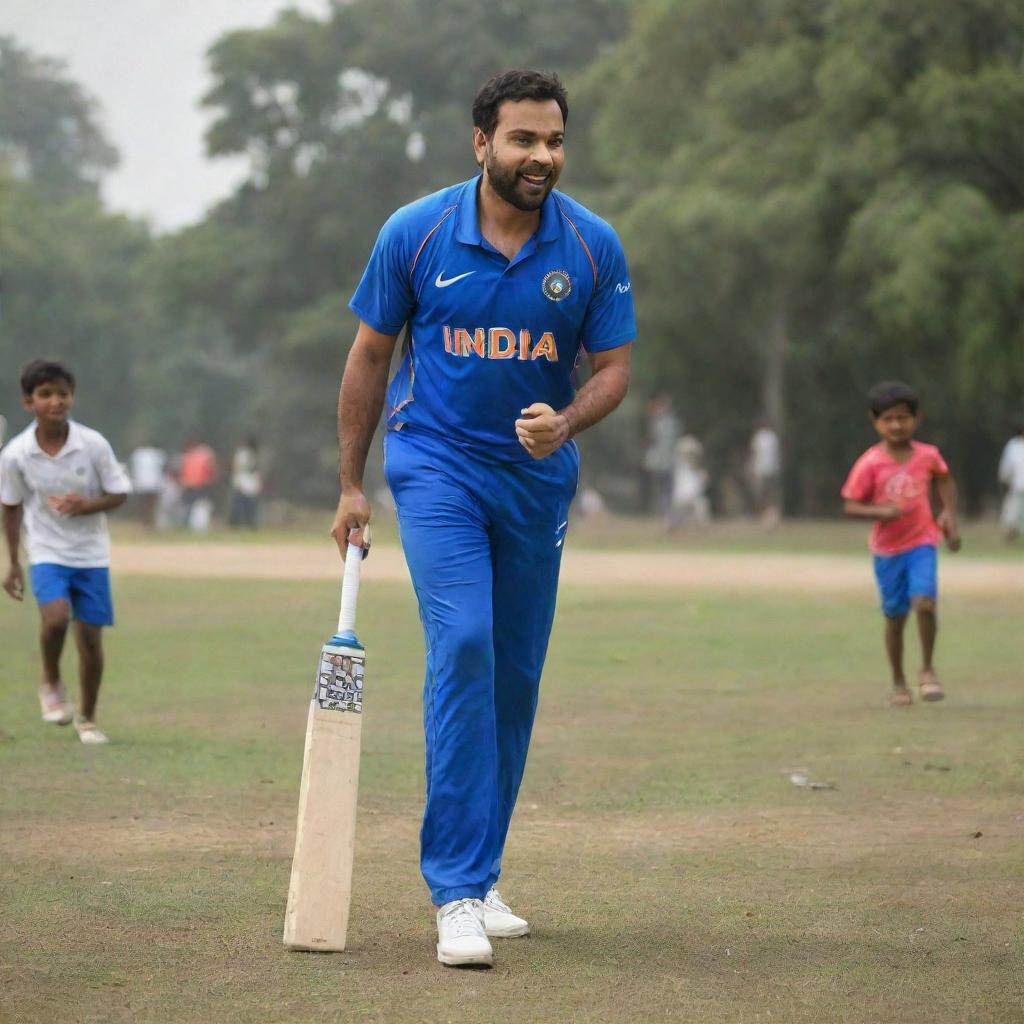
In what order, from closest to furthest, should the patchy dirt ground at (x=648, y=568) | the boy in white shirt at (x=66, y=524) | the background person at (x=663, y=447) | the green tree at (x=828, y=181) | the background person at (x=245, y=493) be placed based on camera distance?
the boy in white shirt at (x=66, y=524)
the patchy dirt ground at (x=648, y=568)
the green tree at (x=828, y=181)
the background person at (x=663, y=447)
the background person at (x=245, y=493)

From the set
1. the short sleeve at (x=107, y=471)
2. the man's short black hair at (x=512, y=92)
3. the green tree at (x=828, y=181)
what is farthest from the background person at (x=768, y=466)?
the man's short black hair at (x=512, y=92)

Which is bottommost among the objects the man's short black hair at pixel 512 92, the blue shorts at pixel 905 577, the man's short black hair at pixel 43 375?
the blue shorts at pixel 905 577

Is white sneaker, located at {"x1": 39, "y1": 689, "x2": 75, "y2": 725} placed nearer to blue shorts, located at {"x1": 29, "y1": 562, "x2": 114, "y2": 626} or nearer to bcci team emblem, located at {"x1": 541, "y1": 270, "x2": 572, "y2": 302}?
blue shorts, located at {"x1": 29, "y1": 562, "x2": 114, "y2": 626}

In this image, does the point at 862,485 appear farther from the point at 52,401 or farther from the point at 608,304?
the point at 608,304

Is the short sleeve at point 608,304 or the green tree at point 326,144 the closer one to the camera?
the short sleeve at point 608,304

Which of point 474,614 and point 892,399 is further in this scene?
point 892,399

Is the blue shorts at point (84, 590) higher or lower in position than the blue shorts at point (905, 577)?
lower

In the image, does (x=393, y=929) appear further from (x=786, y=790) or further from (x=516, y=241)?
(x=786, y=790)

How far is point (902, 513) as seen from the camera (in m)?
11.5

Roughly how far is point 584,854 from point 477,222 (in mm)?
2352

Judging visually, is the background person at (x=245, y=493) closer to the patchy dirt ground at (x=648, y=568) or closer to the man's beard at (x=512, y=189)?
the patchy dirt ground at (x=648, y=568)

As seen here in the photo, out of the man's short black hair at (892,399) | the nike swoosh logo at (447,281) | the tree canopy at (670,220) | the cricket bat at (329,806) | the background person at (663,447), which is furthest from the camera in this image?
the background person at (663,447)

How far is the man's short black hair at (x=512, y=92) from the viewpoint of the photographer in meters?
5.33

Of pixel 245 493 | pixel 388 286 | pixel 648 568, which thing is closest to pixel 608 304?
pixel 388 286
